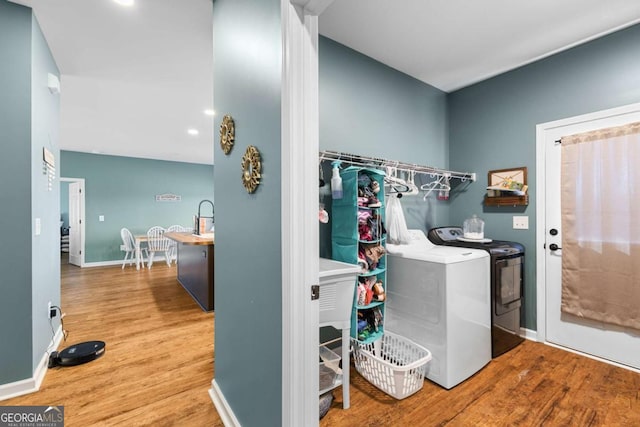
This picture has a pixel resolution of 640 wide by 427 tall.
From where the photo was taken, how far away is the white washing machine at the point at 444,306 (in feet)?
6.07

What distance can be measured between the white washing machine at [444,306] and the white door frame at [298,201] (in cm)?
114

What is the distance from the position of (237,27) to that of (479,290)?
2.34 meters

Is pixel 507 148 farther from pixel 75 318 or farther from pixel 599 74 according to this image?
pixel 75 318

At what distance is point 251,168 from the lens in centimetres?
127

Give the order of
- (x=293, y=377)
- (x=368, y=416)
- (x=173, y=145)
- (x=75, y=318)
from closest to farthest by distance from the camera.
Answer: (x=293, y=377) < (x=368, y=416) < (x=75, y=318) < (x=173, y=145)

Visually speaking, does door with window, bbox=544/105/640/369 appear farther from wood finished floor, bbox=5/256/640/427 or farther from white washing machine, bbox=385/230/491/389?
white washing machine, bbox=385/230/491/389

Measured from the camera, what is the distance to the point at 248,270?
136 centimetres

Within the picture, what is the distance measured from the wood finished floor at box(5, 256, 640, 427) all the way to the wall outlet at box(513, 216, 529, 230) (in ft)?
3.50

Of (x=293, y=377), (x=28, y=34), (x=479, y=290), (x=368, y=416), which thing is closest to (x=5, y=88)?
(x=28, y=34)

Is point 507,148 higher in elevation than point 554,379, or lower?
higher

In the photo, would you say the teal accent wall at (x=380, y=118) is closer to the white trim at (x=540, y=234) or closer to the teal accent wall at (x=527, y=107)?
the teal accent wall at (x=527, y=107)

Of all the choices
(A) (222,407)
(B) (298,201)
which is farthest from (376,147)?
(A) (222,407)

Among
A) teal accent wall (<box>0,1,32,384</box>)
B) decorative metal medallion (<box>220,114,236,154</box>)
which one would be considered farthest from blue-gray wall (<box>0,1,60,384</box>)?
decorative metal medallion (<box>220,114,236,154</box>)

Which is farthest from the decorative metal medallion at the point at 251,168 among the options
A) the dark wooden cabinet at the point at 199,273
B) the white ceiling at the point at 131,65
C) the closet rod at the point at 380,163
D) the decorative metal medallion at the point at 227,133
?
the dark wooden cabinet at the point at 199,273
